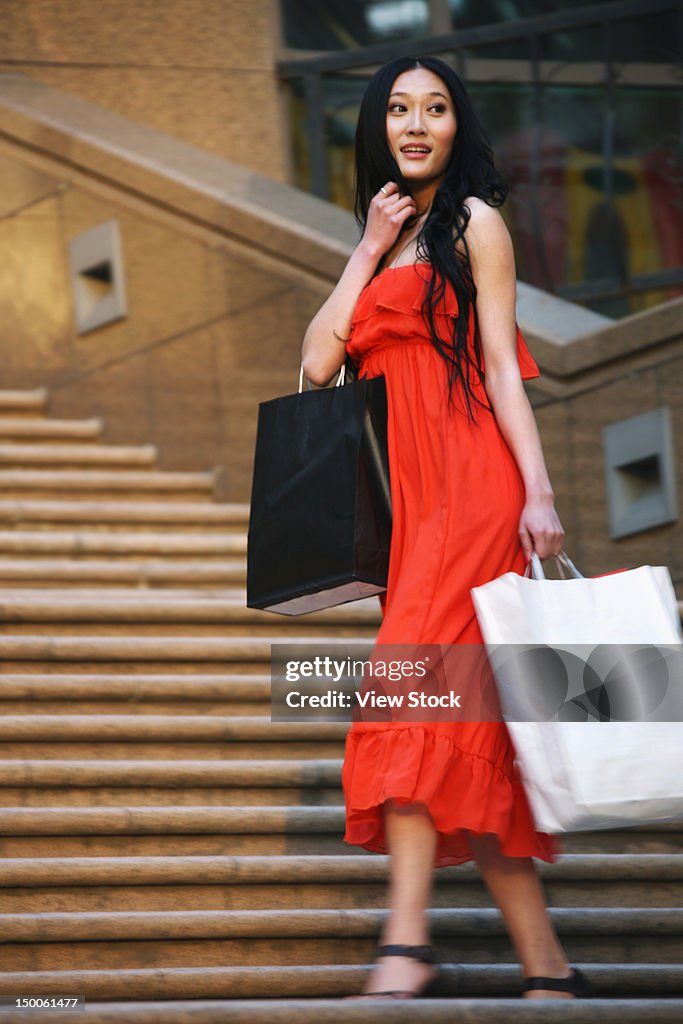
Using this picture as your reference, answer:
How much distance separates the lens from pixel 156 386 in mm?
8195

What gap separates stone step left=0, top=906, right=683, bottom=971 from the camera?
3.71m

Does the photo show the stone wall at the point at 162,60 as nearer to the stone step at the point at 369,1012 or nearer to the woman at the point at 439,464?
the woman at the point at 439,464

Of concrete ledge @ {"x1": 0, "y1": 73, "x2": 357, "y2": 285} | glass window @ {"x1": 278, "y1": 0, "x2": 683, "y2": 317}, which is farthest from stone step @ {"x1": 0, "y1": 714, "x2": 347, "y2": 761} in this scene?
glass window @ {"x1": 278, "y1": 0, "x2": 683, "y2": 317}

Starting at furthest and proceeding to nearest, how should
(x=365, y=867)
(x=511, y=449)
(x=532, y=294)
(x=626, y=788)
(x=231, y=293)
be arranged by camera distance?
(x=231, y=293) < (x=532, y=294) < (x=365, y=867) < (x=511, y=449) < (x=626, y=788)

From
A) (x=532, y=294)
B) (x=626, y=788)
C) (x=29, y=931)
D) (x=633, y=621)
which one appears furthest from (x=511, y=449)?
(x=532, y=294)

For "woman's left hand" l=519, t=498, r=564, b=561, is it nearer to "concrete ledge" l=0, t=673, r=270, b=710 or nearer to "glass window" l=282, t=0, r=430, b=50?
"concrete ledge" l=0, t=673, r=270, b=710

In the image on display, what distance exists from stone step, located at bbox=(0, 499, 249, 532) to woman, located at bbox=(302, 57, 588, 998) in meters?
3.75

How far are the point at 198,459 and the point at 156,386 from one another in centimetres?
50

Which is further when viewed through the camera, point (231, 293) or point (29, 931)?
point (231, 293)

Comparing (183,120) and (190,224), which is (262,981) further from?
(183,120)

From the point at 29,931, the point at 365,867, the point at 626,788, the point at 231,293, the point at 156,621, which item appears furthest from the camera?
the point at 231,293

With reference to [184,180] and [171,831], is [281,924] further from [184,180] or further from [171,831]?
[184,180]

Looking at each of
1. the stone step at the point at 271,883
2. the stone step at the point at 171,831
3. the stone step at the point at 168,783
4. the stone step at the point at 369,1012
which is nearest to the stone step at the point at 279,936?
the stone step at the point at 271,883

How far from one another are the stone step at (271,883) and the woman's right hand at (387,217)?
1620mm
